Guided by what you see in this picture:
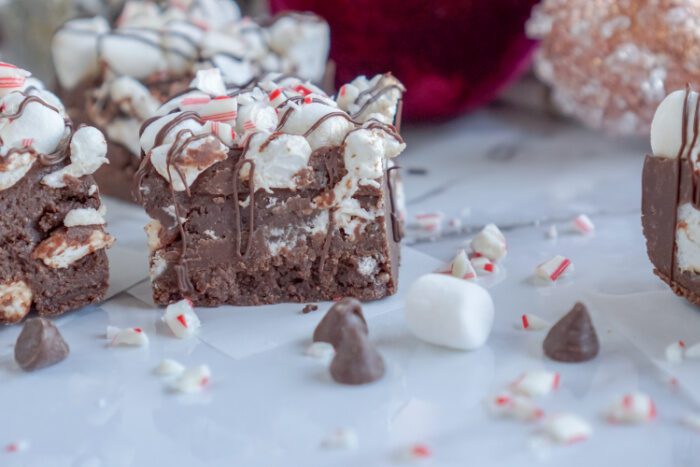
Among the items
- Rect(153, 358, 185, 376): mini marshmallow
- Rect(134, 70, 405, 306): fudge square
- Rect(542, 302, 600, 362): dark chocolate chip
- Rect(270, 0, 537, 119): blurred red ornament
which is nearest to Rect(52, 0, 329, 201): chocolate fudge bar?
Rect(270, 0, 537, 119): blurred red ornament

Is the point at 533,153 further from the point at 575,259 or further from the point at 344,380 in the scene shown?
the point at 344,380

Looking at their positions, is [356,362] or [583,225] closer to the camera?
[356,362]

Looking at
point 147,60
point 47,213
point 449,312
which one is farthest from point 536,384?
point 147,60

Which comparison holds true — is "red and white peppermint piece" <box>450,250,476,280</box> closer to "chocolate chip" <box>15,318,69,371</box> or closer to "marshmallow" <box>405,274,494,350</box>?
"marshmallow" <box>405,274,494,350</box>

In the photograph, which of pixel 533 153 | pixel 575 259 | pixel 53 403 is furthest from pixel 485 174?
pixel 53 403

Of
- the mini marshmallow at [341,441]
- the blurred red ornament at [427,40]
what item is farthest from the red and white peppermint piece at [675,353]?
the blurred red ornament at [427,40]

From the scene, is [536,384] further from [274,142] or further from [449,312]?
[274,142]

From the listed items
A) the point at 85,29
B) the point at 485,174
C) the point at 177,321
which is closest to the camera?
the point at 177,321
